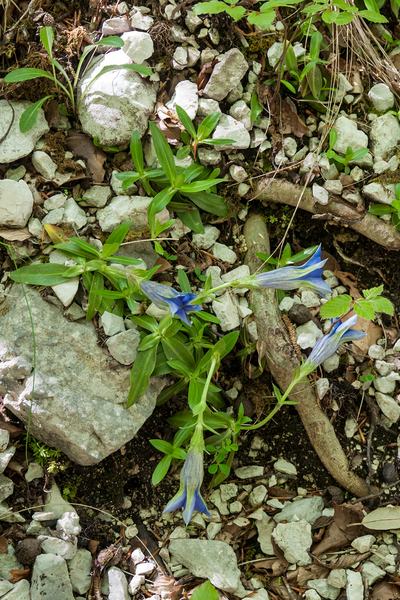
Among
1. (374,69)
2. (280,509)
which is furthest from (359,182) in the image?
(280,509)

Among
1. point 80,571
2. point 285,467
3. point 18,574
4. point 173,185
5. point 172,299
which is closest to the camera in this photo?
point 172,299

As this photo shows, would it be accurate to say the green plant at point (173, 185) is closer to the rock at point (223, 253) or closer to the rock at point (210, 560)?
the rock at point (223, 253)

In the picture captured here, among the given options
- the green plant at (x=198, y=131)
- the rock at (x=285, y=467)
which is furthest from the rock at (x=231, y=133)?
the rock at (x=285, y=467)

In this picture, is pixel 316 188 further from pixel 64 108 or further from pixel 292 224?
pixel 64 108

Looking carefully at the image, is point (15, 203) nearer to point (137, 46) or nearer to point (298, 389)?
point (137, 46)

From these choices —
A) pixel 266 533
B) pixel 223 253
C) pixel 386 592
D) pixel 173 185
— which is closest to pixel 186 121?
pixel 173 185
